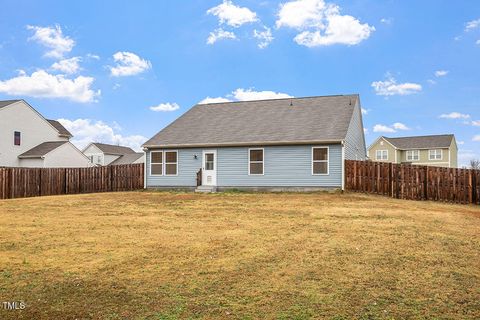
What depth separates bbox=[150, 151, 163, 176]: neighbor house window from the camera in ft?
90.9

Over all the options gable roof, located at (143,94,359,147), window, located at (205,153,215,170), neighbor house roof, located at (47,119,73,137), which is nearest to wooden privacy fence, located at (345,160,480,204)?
gable roof, located at (143,94,359,147)

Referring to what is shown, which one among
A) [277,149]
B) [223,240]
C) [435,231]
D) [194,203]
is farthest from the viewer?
[277,149]

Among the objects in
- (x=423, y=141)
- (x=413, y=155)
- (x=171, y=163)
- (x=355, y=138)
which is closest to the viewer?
(x=171, y=163)

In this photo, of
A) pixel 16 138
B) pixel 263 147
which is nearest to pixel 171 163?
pixel 263 147

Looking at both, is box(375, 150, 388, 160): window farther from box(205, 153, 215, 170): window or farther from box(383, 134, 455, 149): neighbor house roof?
box(205, 153, 215, 170): window

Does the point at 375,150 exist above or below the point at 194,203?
above

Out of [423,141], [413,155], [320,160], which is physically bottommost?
[320,160]

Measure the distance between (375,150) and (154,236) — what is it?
2241 inches

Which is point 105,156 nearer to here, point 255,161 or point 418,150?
point 255,161

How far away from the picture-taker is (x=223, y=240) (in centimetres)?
1049

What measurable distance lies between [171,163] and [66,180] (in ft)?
28.1

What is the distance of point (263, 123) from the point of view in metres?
27.3

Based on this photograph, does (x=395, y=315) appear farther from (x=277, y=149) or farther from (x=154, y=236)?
(x=277, y=149)

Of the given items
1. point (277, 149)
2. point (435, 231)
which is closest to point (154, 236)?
point (435, 231)
